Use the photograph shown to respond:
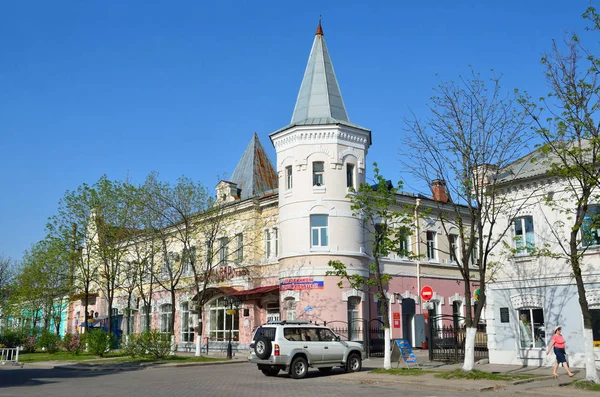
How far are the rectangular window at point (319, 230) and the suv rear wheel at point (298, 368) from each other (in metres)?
12.4

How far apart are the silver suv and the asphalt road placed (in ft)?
1.51

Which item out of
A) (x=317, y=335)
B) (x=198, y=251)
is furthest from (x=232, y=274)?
(x=317, y=335)

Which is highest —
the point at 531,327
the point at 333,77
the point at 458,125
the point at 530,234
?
the point at 333,77

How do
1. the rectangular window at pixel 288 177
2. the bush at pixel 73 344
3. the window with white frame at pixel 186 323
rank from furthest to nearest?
1. the window with white frame at pixel 186 323
2. the bush at pixel 73 344
3. the rectangular window at pixel 288 177

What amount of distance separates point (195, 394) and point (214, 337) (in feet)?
78.5

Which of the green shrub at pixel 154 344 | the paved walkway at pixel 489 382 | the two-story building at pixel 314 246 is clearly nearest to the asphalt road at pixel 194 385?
the paved walkway at pixel 489 382

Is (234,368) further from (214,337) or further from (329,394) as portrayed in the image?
(214,337)

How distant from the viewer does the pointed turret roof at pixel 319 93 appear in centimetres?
3512

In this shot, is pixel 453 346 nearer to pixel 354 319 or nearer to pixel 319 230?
pixel 354 319

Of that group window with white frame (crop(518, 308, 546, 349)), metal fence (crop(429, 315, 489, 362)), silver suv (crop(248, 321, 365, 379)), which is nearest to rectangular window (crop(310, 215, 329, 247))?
metal fence (crop(429, 315, 489, 362))

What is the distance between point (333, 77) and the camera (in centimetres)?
3725

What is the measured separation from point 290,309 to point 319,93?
13.0 meters

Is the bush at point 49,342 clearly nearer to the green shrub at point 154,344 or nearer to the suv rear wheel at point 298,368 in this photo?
the green shrub at point 154,344

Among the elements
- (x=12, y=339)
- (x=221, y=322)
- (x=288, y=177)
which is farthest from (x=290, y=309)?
(x=12, y=339)
